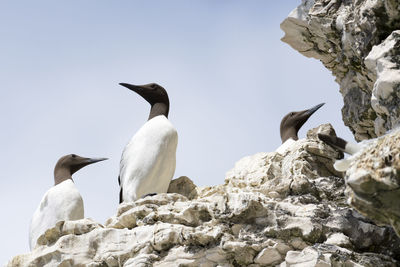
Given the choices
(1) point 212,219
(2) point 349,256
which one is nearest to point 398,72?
(2) point 349,256

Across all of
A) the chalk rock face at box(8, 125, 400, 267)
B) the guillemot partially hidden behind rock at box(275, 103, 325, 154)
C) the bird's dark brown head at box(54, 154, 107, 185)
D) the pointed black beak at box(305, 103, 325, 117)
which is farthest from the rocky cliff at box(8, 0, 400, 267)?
the bird's dark brown head at box(54, 154, 107, 185)

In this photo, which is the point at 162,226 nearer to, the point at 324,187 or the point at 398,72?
the point at 324,187

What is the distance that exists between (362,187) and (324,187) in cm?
235

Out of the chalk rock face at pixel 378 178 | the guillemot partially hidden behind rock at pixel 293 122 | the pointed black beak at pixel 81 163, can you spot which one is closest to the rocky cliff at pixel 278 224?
the chalk rock face at pixel 378 178

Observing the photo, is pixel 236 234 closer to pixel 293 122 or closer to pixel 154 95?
pixel 154 95

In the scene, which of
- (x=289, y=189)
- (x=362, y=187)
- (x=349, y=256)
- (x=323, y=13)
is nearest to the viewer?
(x=362, y=187)

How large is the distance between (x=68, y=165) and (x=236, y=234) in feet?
19.4

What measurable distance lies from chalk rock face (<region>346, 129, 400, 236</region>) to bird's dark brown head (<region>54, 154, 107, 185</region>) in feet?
23.9

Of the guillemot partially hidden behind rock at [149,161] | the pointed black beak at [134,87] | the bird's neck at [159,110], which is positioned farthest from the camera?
the pointed black beak at [134,87]

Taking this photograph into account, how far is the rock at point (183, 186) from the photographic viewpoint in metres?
8.50

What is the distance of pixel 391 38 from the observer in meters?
5.83

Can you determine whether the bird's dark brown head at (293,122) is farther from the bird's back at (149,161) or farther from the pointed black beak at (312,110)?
the bird's back at (149,161)

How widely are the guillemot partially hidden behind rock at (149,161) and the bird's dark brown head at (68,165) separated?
5.82ft

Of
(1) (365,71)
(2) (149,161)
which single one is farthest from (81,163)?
(1) (365,71)
